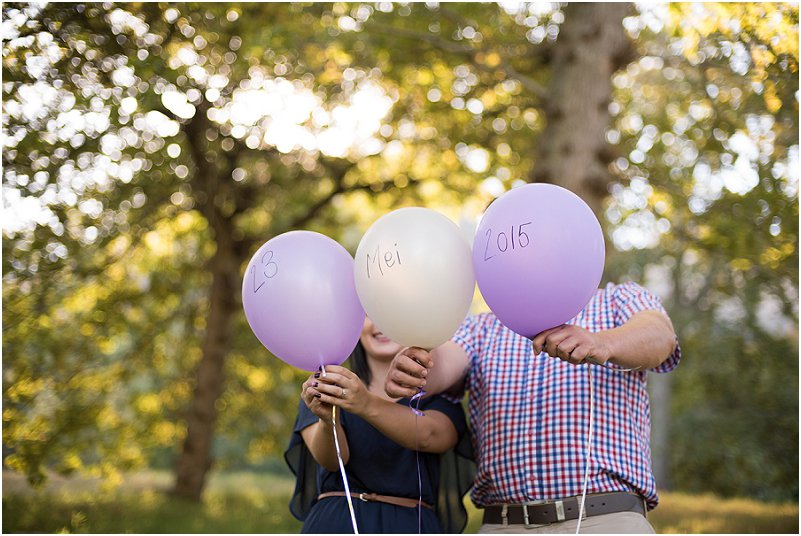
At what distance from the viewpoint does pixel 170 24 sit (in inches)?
144

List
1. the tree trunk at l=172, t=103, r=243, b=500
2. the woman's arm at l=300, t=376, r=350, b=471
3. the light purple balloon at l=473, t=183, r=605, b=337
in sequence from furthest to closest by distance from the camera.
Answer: the tree trunk at l=172, t=103, r=243, b=500 → the woman's arm at l=300, t=376, r=350, b=471 → the light purple balloon at l=473, t=183, r=605, b=337

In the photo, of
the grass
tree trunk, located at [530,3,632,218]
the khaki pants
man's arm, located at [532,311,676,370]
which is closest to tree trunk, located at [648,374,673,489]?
the grass

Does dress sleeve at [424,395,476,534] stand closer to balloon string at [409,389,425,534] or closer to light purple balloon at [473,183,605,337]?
balloon string at [409,389,425,534]

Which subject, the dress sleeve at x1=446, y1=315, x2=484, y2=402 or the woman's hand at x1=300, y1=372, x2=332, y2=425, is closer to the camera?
the woman's hand at x1=300, y1=372, x2=332, y2=425

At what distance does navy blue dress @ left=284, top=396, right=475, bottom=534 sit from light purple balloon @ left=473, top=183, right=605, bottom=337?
1.83 ft

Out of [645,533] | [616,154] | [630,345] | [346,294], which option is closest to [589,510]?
[645,533]

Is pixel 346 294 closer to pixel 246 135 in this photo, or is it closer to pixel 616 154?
pixel 616 154

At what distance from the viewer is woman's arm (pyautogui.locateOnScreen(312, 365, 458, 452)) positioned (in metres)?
1.88

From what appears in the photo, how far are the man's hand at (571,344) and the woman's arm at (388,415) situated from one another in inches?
18.1

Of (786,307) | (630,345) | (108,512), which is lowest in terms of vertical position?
(108,512)

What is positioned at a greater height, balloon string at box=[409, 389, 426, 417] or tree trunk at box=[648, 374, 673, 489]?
balloon string at box=[409, 389, 426, 417]

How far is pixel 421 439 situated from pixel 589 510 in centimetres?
50

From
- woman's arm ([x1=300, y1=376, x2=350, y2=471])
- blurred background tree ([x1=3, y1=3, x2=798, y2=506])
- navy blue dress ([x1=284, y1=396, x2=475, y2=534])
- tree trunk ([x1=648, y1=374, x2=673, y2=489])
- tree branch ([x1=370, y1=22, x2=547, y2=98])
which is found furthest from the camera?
tree trunk ([x1=648, y1=374, x2=673, y2=489])

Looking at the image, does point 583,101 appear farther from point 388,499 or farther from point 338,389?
point 338,389
